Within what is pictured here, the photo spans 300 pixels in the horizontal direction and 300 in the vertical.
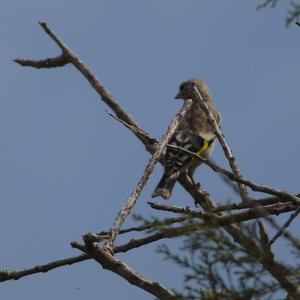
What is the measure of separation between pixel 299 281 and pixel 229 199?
1.64 feet

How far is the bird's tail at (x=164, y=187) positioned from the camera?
27.2 ft

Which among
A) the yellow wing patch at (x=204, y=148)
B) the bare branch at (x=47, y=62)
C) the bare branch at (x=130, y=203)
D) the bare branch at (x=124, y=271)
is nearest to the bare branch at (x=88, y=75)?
the bare branch at (x=47, y=62)

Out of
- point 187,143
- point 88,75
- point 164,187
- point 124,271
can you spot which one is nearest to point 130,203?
point 124,271

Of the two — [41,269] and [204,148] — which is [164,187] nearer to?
[204,148]

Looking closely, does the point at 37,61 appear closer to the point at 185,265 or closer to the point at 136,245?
the point at 136,245

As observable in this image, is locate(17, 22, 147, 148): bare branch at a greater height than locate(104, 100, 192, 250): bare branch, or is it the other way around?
locate(17, 22, 147, 148): bare branch

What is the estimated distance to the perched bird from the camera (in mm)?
8375

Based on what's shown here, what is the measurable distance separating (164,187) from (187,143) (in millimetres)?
1582

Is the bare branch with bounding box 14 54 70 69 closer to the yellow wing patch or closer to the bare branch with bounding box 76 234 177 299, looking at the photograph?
the bare branch with bounding box 76 234 177 299

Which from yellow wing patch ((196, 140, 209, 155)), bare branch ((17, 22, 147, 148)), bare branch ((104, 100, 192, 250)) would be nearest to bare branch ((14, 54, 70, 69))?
bare branch ((17, 22, 147, 148))

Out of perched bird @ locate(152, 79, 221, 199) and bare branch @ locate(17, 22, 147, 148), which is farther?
perched bird @ locate(152, 79, 221, 199)

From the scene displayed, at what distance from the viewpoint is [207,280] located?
353 centimetres

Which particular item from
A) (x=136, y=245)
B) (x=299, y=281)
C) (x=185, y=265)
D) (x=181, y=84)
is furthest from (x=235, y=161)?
(x=181, y=84)

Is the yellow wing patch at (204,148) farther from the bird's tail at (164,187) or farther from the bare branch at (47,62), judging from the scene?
the bare branch at (47,62)
